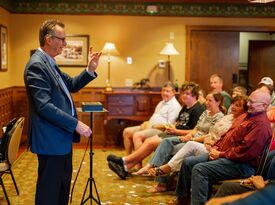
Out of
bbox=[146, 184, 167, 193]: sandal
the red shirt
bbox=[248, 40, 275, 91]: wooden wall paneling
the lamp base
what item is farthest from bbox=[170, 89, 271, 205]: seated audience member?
bbox=[248, 40, 275, 91]: wooden wall paneling

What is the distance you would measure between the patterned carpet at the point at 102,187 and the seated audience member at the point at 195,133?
11.0 inches

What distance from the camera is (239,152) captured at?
10.3 ft

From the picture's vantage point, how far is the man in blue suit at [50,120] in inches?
89.3

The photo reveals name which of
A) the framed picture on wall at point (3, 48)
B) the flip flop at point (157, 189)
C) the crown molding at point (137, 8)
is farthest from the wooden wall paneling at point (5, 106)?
the flip flop at point (157, 189)

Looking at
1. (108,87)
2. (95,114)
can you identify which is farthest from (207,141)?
(95,114)

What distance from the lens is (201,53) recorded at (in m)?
6.80

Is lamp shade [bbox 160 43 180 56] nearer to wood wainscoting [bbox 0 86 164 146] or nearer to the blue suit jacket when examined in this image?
wood wainscoting [bbox 0 86 164 146]

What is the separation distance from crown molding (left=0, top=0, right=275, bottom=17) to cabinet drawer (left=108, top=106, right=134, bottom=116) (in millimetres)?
1638

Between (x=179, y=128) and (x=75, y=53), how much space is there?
2.86m

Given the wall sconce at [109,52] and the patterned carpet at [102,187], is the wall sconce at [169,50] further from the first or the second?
the patterned carpet at [102,187]

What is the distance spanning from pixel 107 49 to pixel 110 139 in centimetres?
158

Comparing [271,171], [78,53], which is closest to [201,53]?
[78,53]

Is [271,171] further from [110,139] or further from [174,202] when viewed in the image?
[110,139]

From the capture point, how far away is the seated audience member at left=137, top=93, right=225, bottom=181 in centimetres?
393
